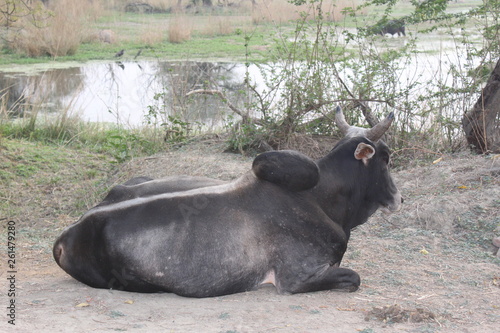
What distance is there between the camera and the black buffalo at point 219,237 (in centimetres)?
430

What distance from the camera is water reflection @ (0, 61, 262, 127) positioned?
38.1ft

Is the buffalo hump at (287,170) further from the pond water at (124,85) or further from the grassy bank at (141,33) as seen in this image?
the grassy bank at (141,33)

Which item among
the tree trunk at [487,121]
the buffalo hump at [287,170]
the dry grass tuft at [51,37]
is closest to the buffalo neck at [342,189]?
the buffalo hump at [287,170]

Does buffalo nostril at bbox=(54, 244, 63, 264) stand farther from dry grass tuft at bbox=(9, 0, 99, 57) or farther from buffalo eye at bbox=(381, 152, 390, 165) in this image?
dry grass tuft at bbox=(9, 0, 99, 57)

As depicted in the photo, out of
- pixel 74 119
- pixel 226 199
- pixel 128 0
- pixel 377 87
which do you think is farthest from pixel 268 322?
pixel 128 0

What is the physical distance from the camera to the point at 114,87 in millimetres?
14680

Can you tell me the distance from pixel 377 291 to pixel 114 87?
1125cm

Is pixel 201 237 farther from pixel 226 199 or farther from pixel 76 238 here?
pixel 76 238

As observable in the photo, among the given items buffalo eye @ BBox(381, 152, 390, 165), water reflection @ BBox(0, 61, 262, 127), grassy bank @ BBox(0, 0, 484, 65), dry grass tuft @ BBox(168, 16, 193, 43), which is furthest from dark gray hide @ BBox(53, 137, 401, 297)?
dry grass tuft @ BBox(168, 16, 193, 43)

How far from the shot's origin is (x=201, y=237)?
433 centimetres

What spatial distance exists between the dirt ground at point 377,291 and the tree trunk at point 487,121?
37.4 inches

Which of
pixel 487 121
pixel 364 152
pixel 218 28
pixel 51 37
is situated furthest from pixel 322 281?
pixel 218 28

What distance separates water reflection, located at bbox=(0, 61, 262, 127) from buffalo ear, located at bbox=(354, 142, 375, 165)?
5325 mm

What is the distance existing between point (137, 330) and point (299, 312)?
0.95 m
